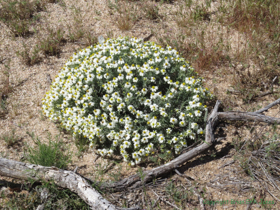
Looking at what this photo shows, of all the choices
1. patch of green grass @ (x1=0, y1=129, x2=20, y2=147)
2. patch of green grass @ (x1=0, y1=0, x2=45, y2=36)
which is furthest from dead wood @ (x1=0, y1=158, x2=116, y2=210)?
patch of green grass @ (x1=0, y1=0, x2=45, y2=36)

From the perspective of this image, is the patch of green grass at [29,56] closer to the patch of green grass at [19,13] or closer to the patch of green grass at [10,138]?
the patch of green grass at [19,13]

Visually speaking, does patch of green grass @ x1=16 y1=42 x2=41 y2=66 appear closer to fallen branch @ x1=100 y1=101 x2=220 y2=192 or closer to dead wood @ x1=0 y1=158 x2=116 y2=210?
dead wood @ x1=0 y1=158 x2=116 y2=210

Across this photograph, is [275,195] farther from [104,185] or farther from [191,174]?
[104,185]

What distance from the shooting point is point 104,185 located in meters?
3.62

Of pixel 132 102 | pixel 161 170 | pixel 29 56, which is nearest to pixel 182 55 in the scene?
pixel 132 102

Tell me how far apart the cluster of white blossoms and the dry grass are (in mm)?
344

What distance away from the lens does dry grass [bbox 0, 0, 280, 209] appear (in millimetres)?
3674

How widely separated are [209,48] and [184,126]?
2381mm

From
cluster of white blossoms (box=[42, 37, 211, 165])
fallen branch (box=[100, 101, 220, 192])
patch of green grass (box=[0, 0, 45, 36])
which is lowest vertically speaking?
fallen branch (box=[100, 101, 220, 192])

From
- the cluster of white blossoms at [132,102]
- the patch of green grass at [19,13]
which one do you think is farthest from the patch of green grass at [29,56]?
the cluster of white blossoms at [132,102]

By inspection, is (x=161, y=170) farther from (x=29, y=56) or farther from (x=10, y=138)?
(x=29, y=56)

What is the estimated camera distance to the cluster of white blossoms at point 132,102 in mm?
3941

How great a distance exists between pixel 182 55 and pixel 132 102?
225cm

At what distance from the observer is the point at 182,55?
18.9 feet
